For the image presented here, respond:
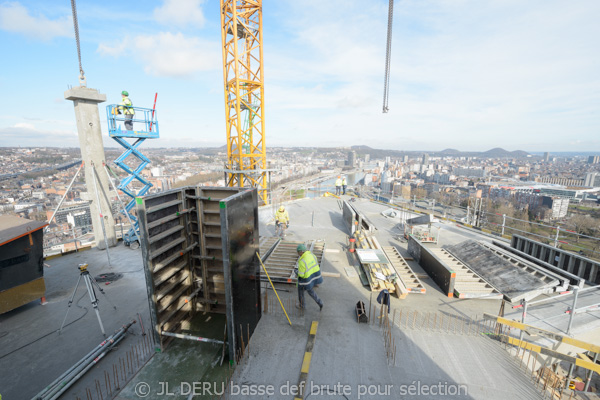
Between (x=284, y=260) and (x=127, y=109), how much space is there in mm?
9177

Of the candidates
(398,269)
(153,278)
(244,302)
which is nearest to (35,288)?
(153,278)

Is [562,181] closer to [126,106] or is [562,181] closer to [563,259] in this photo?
[563,259]

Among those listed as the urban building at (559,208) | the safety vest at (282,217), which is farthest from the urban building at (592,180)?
the safety vest at (282,217)

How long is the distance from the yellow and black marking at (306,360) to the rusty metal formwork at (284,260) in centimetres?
217

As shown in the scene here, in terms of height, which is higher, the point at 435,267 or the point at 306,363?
the point at 435,267

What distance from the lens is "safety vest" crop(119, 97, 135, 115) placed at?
1020 centimetres

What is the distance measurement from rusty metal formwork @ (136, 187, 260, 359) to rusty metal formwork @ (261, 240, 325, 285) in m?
1.94

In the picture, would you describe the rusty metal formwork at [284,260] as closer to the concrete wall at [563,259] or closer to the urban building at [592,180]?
the concrete wall at [563,259]

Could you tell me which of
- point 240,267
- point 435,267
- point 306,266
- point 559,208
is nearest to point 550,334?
point 435,267

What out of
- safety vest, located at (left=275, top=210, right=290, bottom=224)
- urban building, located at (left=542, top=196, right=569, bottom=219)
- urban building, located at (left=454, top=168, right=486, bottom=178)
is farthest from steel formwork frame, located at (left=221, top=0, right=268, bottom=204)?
urban building, located at (left=454, top=168, right=486, bottom=178)

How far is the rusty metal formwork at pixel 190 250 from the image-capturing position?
14.7ft

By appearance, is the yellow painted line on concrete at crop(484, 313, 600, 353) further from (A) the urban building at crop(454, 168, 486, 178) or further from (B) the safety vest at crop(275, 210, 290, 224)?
(A) the urban building at crop(454, 168, 486, 178)

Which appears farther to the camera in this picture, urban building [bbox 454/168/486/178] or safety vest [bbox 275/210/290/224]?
urban building [bbox 454/168/486/178]

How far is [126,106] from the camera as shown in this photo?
10234 mm
